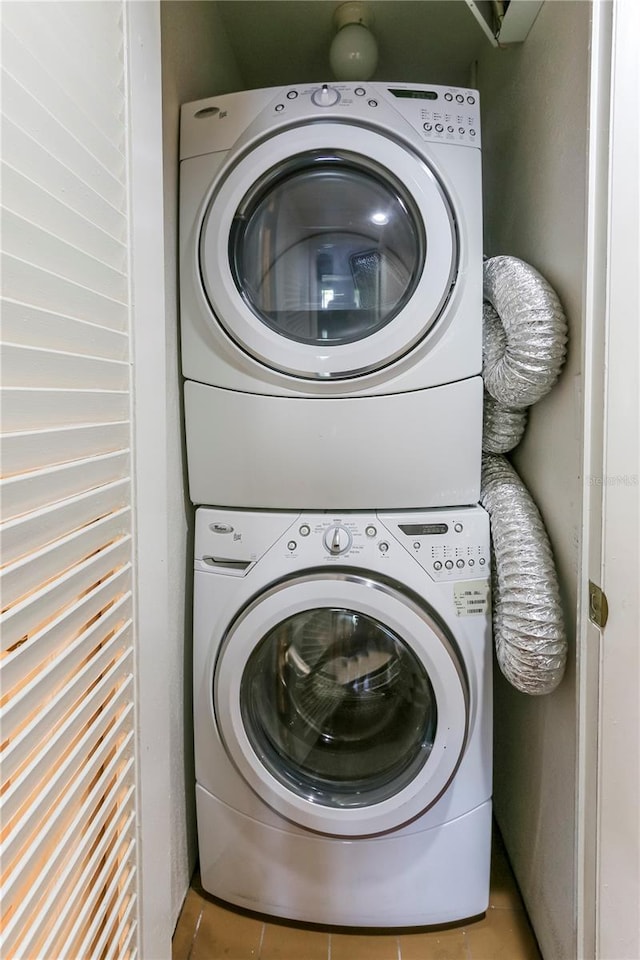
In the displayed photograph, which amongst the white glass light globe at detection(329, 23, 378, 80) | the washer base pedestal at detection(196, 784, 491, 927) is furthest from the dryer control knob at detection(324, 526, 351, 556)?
the white glass light globe at detection(329, 23, 378, 80)

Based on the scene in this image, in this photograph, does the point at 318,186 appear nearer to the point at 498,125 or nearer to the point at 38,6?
the point at 498,125

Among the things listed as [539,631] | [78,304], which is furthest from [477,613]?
[78,304]

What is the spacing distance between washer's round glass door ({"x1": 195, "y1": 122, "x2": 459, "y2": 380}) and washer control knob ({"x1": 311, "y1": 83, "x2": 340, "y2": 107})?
0.15ft

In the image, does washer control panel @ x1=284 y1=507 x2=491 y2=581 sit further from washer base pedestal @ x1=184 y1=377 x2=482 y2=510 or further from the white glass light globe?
the white glass light globe

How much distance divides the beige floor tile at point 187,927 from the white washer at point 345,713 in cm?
7

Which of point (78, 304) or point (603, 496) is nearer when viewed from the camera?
point (78, 304)

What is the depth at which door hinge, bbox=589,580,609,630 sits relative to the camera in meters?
0.84

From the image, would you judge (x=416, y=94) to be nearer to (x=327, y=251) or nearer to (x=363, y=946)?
(x=327, y=251)

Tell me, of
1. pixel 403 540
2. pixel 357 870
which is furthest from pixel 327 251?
pixel 357 870

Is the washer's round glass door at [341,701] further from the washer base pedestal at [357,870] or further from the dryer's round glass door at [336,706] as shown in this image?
Answer: the washer base pedestal at [357,870]

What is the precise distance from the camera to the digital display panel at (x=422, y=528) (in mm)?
1151

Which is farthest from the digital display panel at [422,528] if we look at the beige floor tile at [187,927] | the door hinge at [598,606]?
the beige floor tile at [187,927]

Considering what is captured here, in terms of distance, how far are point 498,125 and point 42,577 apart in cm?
156

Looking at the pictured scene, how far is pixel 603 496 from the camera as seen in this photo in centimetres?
83
